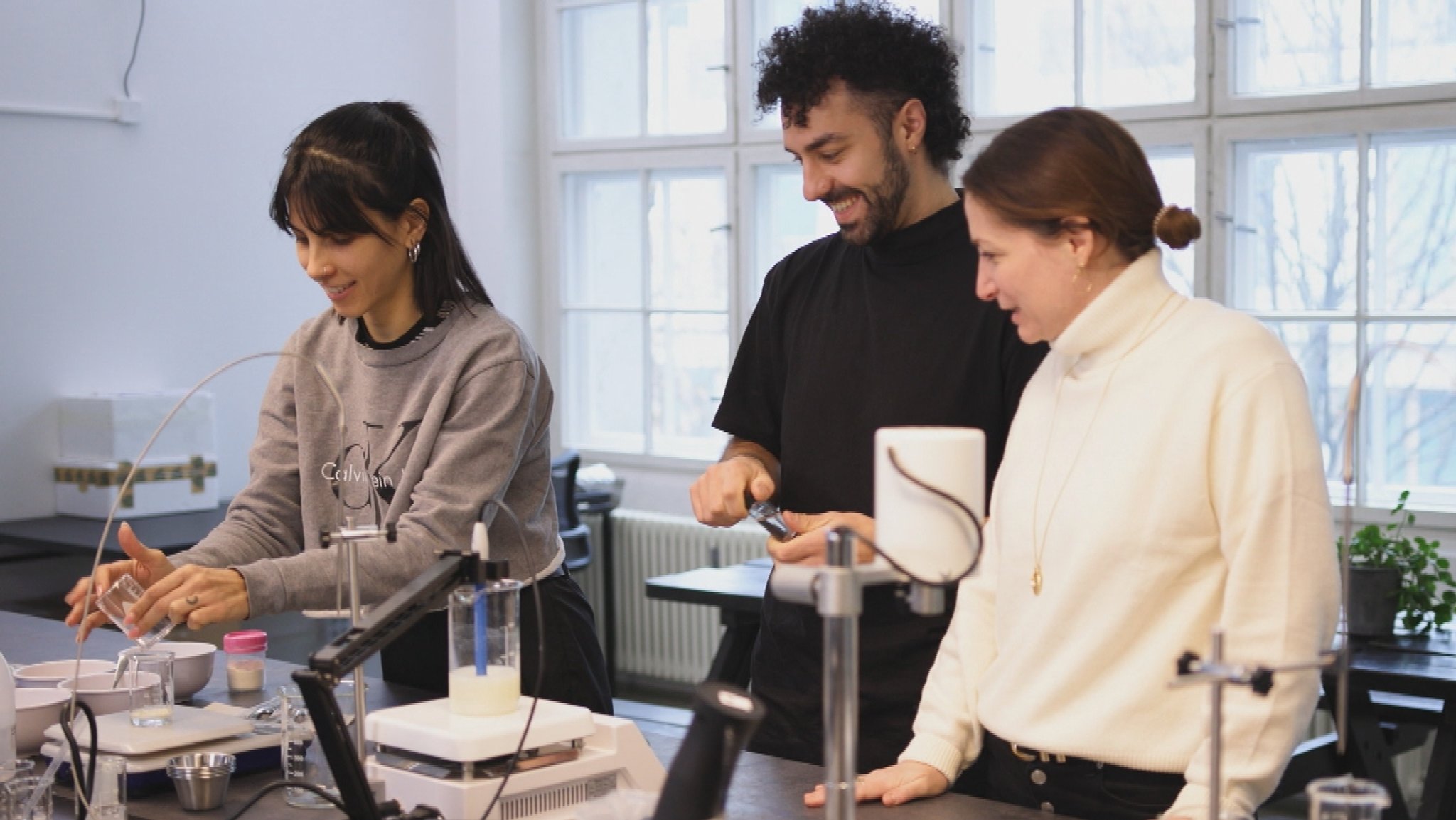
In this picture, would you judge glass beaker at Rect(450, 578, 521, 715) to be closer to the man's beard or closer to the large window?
the man's beard

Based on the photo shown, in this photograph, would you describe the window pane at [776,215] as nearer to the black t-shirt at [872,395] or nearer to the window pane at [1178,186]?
the window pane at [1178,186]

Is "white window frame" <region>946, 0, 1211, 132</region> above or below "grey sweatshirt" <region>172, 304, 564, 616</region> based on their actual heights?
above

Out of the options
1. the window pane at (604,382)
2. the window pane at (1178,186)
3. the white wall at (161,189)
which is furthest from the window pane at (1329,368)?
the white wall at (161,189)

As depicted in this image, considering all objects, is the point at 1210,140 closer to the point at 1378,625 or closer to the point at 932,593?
the point at 1378,625

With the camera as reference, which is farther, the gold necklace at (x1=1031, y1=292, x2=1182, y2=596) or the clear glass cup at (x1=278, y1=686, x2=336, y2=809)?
the clear glass cup at (x1=278, y1=686, x2=336, y2=809)

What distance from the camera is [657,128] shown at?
5.37m

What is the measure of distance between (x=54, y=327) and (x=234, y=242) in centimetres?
63

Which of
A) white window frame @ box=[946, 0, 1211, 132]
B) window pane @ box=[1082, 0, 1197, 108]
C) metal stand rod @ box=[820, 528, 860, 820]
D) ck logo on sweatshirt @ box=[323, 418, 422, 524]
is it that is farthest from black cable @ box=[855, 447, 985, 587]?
window pane @ box=[1082, 0, 1197, 108]

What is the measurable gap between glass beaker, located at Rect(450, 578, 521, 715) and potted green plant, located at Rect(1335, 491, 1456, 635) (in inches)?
84.4

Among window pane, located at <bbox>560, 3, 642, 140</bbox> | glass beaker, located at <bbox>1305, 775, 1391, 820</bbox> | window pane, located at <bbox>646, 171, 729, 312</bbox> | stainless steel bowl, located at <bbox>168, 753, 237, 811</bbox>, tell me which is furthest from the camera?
window pane, located at <bbox>560, 3, 642, 140</bbox>

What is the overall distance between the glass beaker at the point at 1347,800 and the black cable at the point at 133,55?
4.15 m

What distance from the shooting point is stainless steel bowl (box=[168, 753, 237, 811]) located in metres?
1.56

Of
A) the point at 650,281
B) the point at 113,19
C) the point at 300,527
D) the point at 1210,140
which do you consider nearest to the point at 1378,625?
the point at 1210,140

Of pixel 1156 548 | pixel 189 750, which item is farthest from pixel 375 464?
pixel 1156 548
